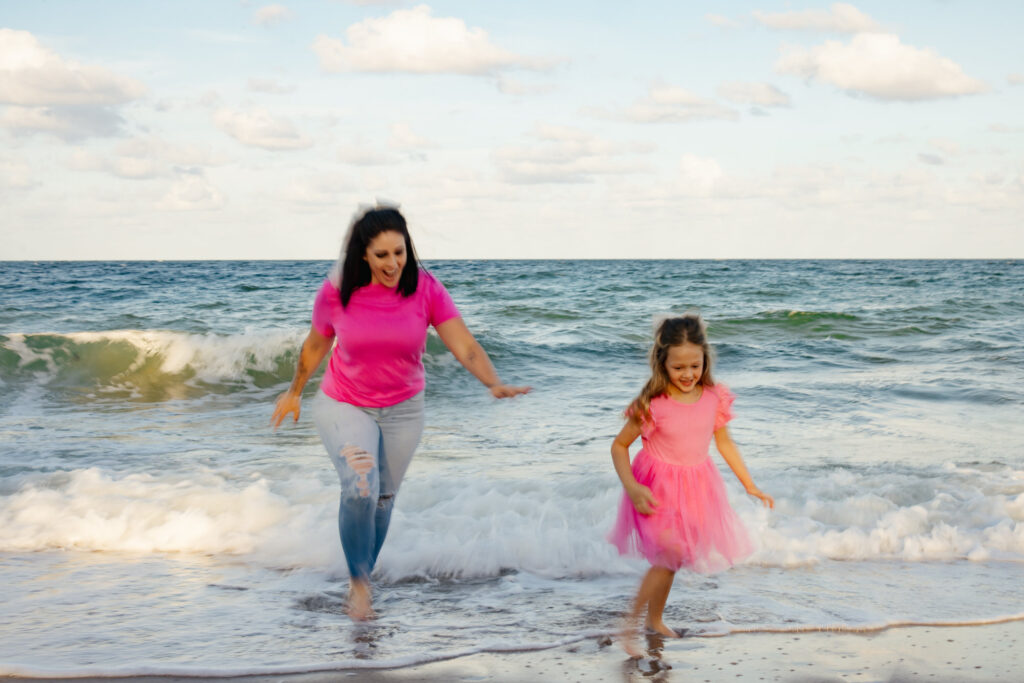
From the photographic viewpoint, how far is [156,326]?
18016 millimetres

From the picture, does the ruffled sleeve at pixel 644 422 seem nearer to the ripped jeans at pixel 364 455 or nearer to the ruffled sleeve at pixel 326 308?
the ripped jeans at pixel 364 455

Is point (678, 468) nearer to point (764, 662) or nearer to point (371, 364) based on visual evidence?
point (764, 662)

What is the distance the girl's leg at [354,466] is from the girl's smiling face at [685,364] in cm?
128

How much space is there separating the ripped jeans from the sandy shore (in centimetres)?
73

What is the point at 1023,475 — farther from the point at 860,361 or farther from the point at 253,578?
the point at 860,361

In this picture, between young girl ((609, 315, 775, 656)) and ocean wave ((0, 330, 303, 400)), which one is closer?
young girl ((609, 315, 775, 656))

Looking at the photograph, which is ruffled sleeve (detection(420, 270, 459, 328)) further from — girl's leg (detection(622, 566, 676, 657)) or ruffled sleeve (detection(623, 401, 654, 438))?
girl's leg (detection(622, 566, 676, 657))

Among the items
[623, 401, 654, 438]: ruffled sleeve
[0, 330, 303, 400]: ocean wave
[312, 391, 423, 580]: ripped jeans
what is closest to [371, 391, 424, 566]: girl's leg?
[312, 391, 423, 580]: ripped jeans

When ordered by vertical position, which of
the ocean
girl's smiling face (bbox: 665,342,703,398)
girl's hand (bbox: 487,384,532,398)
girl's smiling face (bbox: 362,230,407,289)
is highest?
girl's smiling face (bbox: 362,230,407,289)

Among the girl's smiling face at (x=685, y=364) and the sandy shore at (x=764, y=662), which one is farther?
the girl's smiling face at (x=685, y=364)

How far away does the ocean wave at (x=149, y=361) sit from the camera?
1252cm

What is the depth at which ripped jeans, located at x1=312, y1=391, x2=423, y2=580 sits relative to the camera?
385cm

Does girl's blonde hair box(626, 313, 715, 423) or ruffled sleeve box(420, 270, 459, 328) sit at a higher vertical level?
ruffled sleeve box(420, 270, 459, 328)

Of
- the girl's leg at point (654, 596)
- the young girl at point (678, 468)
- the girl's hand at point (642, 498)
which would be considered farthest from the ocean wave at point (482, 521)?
the girl's hand at point (642, 498)
